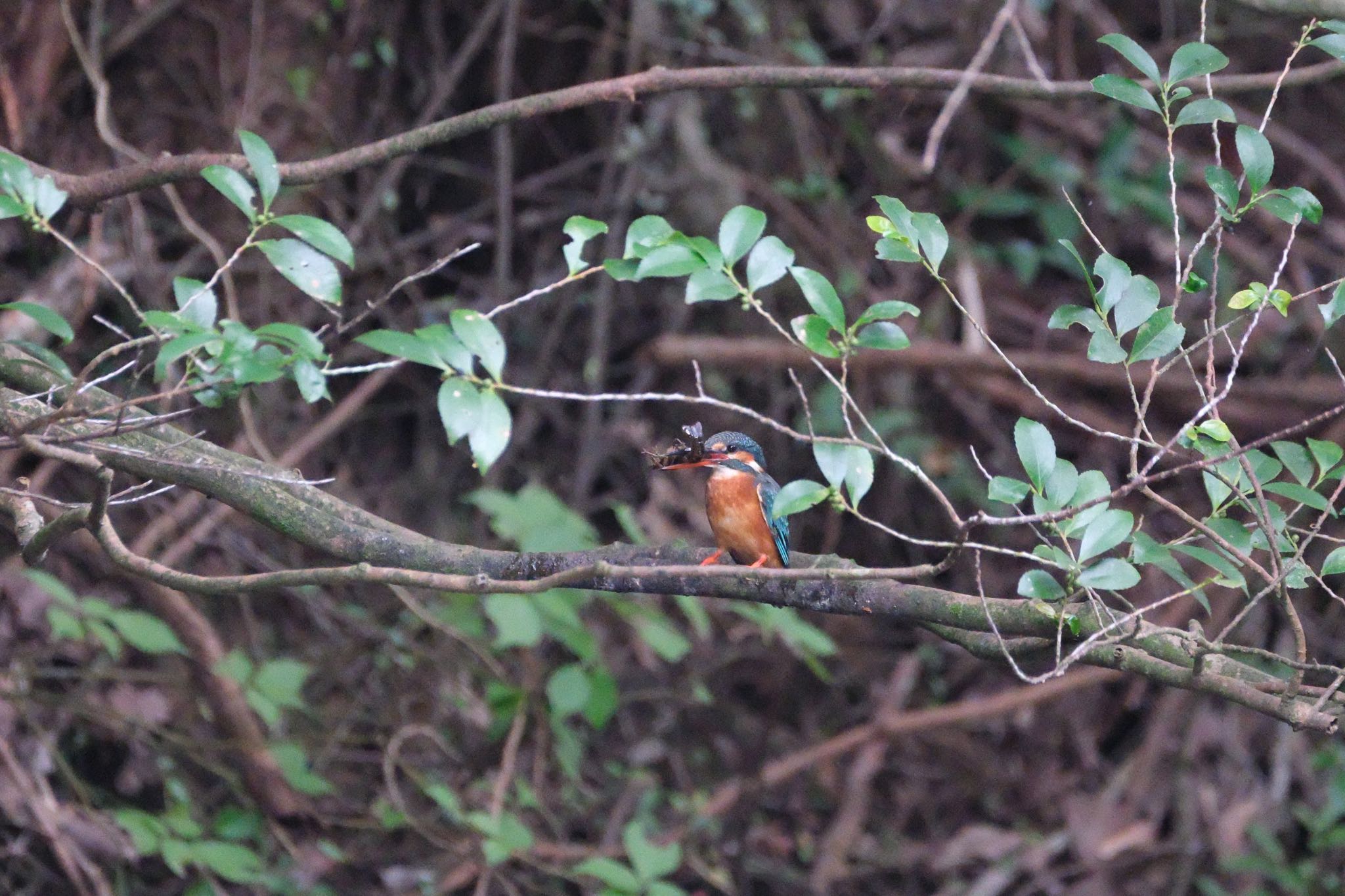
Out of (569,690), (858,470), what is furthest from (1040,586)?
(569,690)

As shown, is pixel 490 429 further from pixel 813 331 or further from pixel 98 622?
pixel 98 622

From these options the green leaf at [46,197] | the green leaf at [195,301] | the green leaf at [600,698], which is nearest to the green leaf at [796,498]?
the green leaf at [195,301]

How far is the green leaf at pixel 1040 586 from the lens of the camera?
5.19 ft

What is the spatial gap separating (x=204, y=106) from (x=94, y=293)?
28.3 inches

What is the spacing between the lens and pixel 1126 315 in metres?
1.65

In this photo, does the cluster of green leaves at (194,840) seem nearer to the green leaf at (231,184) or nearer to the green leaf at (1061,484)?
the green leaf at (231,184)

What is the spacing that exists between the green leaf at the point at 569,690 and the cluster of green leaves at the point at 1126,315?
7.16 feet

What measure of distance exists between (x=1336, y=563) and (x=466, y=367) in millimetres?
1146

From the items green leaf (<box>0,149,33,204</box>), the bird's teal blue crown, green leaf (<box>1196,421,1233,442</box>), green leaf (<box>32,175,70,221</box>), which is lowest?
the bird's teal blue crown

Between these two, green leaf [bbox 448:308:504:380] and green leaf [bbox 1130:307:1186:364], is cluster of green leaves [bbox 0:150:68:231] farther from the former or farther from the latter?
green leaf [bbox 1130:307:1186:364]

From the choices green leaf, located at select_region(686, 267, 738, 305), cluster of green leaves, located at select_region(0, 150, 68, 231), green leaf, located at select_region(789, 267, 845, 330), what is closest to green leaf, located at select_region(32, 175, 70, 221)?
cluster of green leaves, located at select_region(0, 150, 68, 231)

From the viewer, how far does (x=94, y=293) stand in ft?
12.4

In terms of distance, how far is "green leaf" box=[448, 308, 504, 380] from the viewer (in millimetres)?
1333

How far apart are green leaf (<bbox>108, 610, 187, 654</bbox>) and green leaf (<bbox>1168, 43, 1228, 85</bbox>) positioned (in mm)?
2471
